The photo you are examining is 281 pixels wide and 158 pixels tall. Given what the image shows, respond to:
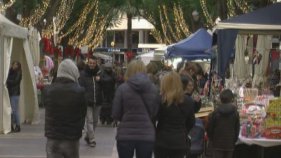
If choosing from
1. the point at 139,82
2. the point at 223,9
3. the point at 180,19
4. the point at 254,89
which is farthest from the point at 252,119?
the point at 180,19

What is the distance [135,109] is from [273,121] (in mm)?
3105

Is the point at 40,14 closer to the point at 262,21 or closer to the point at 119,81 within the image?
the point at 119,81

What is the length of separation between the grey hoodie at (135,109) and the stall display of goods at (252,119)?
2797 mm

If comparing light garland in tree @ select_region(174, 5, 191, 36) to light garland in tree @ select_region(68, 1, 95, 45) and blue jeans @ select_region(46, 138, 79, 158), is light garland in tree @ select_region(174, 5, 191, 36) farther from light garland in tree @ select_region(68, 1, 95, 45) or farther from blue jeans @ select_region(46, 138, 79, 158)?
blue jeans @ select_region(46, 138, 79, 158)

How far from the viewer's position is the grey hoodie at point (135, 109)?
27.3 feet

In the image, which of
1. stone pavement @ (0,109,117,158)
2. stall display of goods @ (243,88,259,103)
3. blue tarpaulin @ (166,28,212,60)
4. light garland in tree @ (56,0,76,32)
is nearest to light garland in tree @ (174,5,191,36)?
light garland in tree @ (56,0,76,32)

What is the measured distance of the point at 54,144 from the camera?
8539 mm

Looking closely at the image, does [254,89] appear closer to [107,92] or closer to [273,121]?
[273,121]

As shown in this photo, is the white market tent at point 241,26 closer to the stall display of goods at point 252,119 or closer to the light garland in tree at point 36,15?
the stall display of goods at point 252,119

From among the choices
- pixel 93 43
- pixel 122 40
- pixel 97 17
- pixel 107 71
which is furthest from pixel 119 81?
pixel 122 40

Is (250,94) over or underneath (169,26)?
underneath

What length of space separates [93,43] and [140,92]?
46.3 metres

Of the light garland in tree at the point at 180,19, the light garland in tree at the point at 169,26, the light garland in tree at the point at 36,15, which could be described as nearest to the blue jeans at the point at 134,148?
the light garland in tree at the point at 36,15

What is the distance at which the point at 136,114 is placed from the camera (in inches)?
330
